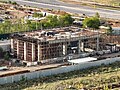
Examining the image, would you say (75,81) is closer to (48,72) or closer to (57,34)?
(48,72)

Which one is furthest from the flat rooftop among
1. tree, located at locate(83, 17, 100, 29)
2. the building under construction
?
tree, located at locate(83, 17, 100, 29)

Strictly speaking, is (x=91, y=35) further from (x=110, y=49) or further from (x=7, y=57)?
(x=7, y=57)

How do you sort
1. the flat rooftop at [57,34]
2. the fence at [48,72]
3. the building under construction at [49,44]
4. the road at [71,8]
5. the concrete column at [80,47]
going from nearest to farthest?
1. the fence at [48,72]
2. the building under construction at [49,44]
3. the flat rooftop at [57,34]
4. the concrete column at [80,47]
5. the road at [71,8]

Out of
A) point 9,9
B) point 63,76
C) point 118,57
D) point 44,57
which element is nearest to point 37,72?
point 63,76

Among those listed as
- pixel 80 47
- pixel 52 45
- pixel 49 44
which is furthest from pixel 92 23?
pixel 49 44

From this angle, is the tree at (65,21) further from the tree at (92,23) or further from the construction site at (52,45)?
the construction site at (52,45)

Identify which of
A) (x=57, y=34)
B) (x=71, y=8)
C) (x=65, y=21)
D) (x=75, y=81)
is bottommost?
(x=71, y=8)

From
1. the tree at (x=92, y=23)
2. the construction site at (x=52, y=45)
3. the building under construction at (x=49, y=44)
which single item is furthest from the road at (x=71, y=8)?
the building under construction at (x=49, y=44)
